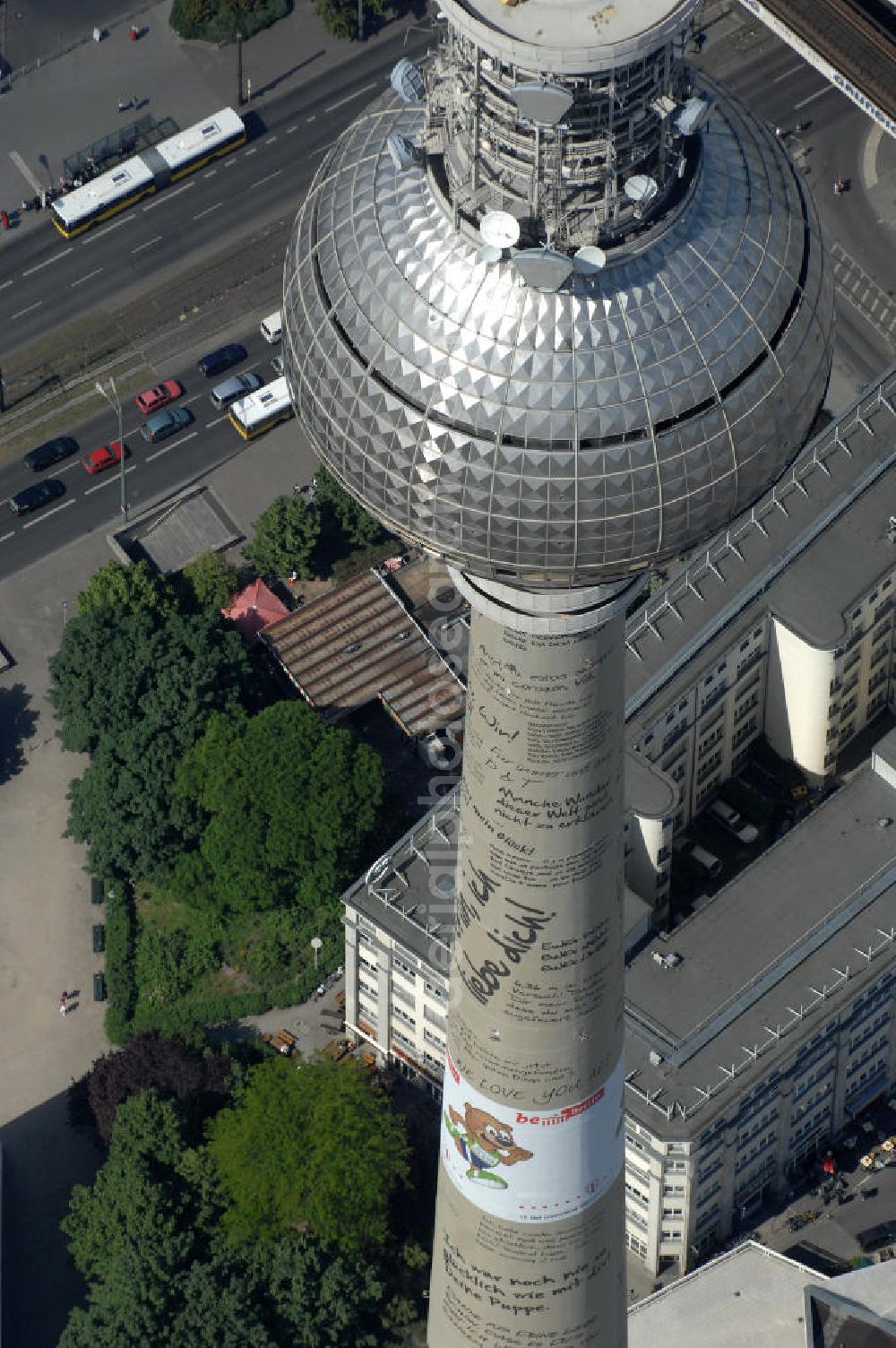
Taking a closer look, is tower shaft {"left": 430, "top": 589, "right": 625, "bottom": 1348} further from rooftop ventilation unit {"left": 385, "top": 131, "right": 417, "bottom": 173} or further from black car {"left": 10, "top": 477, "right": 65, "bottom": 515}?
black car {"left": 10, "top": 477, "right": 65, "bottom": 515}

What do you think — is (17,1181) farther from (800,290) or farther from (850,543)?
(800,290)

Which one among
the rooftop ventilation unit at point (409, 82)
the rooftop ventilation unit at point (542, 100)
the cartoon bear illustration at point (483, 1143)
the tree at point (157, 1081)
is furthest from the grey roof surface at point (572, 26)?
the tree at point (157, 1081)

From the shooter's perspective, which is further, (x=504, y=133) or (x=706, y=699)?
(x=706, y=699)

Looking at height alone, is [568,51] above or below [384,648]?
above

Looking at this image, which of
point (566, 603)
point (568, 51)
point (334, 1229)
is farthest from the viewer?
point (334, 1229)

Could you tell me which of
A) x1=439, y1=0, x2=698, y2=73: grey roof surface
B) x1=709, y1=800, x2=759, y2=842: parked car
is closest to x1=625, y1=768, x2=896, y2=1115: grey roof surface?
x1=709, y1=800, x2=759, y2=842: parked car

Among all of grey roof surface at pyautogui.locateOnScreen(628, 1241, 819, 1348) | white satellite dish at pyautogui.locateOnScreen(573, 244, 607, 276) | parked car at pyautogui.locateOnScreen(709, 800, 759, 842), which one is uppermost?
white satellite dish at pyautogui.locateOnScreen(573, 244, 607, 276)

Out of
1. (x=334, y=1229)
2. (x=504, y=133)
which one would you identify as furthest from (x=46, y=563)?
(x=504, y=133)
